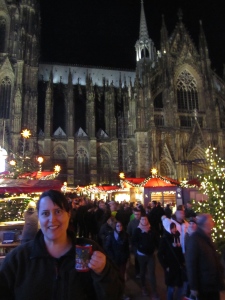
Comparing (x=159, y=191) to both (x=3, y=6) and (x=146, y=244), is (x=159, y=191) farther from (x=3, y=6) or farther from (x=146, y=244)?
(x=3, y=6)

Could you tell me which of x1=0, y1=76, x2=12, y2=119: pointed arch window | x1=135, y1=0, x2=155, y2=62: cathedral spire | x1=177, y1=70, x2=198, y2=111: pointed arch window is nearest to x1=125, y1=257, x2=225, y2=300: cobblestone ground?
x1=177, y1=70, x2=198, y2=111: pointed arch window

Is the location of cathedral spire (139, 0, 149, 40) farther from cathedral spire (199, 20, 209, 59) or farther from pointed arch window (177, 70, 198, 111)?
pointed arch window (177, 70, 198, 111)

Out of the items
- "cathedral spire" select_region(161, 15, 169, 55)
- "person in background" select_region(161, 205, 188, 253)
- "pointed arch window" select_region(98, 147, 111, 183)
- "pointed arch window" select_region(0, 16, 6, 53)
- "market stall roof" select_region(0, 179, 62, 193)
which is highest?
"pointed arch window" select_region(0, 16, 6, 53)

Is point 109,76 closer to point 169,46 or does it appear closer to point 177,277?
point 169,46

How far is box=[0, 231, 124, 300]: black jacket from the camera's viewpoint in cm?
149

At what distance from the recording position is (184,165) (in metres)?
29.0

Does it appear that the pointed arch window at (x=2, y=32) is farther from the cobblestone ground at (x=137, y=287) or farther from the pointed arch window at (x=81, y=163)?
the cobblestone ground at (x=137, y=287)

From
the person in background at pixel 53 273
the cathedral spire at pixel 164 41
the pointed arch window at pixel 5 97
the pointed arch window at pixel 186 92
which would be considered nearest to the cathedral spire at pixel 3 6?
the pointed arch window at pixel 5 97

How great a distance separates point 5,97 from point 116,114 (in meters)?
14.8

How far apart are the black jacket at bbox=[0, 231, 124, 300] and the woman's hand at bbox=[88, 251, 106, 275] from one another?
4cm

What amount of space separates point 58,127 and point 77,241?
115 feet

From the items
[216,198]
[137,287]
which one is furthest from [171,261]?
[216,198]

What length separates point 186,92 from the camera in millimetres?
33125

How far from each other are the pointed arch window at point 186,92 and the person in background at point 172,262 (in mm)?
29598
